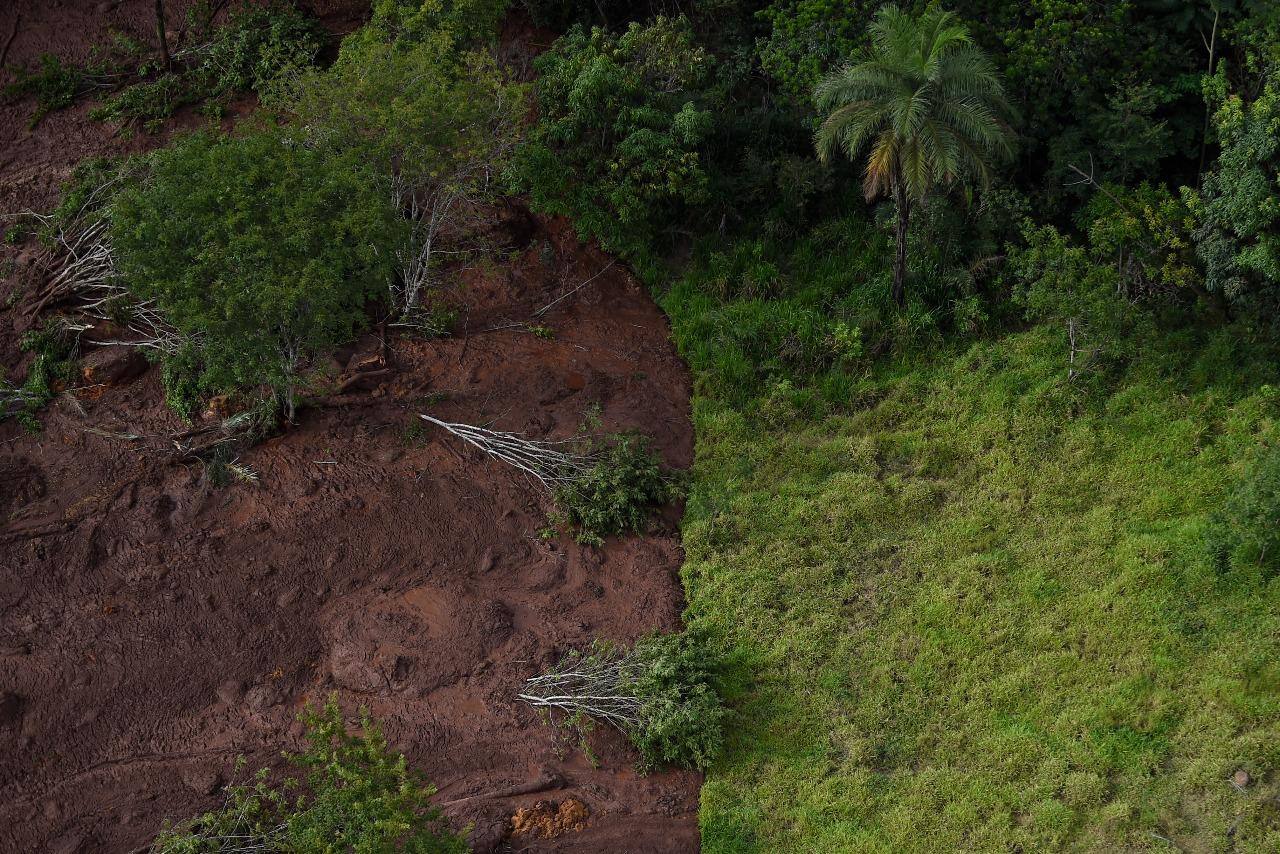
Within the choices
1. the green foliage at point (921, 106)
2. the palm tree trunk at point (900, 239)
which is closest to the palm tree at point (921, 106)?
the green foliage at point (921, 106)

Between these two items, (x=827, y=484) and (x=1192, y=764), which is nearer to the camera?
(x=1192, y=764)

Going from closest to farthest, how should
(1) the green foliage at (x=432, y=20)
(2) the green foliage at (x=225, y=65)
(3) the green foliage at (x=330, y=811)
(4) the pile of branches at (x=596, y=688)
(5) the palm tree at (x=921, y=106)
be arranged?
(3) the green foliage at (x=330, y=811)
(4) the pile of branches at (x=596, y=688)
(5) the palm tree at (x=921, y=106)
(1) the green foliage at (x=432, y=20)
(2) the green foliage at (x=225, y=65)

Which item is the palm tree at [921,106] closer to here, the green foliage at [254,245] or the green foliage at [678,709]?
the green foliage at [254,245]

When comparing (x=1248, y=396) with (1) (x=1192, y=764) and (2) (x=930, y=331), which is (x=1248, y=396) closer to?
(2) (x=930, y=331)

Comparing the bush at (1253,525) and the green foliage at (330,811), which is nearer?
the green foliage at (330,811)

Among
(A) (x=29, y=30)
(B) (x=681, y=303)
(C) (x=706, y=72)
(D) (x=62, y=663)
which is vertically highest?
(C) (x=706, y=72)

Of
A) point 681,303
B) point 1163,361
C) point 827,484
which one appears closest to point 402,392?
point 681,303

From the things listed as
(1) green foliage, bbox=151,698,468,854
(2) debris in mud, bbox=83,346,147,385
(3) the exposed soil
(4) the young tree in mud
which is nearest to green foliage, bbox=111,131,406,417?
(4) the young tree in mud
